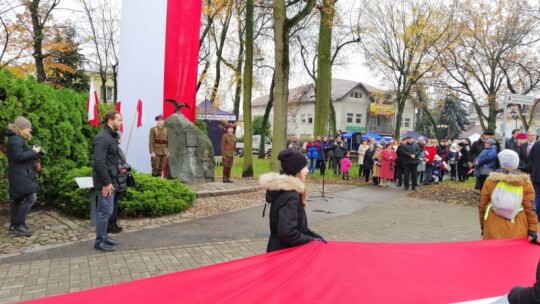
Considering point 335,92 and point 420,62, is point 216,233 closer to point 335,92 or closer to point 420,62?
point 420,62

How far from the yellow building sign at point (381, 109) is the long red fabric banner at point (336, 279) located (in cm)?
6567

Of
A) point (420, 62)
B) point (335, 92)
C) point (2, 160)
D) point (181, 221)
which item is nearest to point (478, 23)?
point (420, 62)

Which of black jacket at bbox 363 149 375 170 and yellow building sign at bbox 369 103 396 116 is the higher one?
yellow building sign at bbox 369 103 396 116

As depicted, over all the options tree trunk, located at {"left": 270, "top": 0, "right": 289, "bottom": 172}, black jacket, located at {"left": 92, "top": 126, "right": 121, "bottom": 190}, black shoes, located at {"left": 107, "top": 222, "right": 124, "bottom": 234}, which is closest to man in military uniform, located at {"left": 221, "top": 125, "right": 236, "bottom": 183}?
tree trunk, located at {"left": 270, "top": 0, "right": 289, "bottom": 172}

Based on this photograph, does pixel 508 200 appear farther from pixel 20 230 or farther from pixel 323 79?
pixel 323 79

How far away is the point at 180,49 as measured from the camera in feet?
47.2

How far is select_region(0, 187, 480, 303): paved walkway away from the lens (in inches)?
203

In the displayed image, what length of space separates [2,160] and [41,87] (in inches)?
77.3

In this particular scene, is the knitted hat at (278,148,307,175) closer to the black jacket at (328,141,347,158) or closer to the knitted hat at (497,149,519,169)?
the knitted hat at (497,149,519,169)

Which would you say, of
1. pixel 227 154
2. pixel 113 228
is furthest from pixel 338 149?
pixel 113 228

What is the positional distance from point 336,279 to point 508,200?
303cm

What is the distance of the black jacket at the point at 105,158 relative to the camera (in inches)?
236

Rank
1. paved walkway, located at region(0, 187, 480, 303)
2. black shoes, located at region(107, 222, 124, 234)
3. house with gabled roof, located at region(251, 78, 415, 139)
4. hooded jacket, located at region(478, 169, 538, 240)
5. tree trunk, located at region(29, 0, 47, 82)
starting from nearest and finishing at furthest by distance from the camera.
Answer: hooded jacket, located at region(478, 169, 538, 240) → paved walkway, located at region(0, 187, 480, 303) → black shoes, located at region(107, 222, 124, 234) → tree trunk, located at region(29, 0, 47, 82) → house with gabled roof, located at region(251, 78, 415, 139)

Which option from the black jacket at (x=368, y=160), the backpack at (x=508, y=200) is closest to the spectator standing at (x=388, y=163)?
the black jacket at (x=368, y=160)
